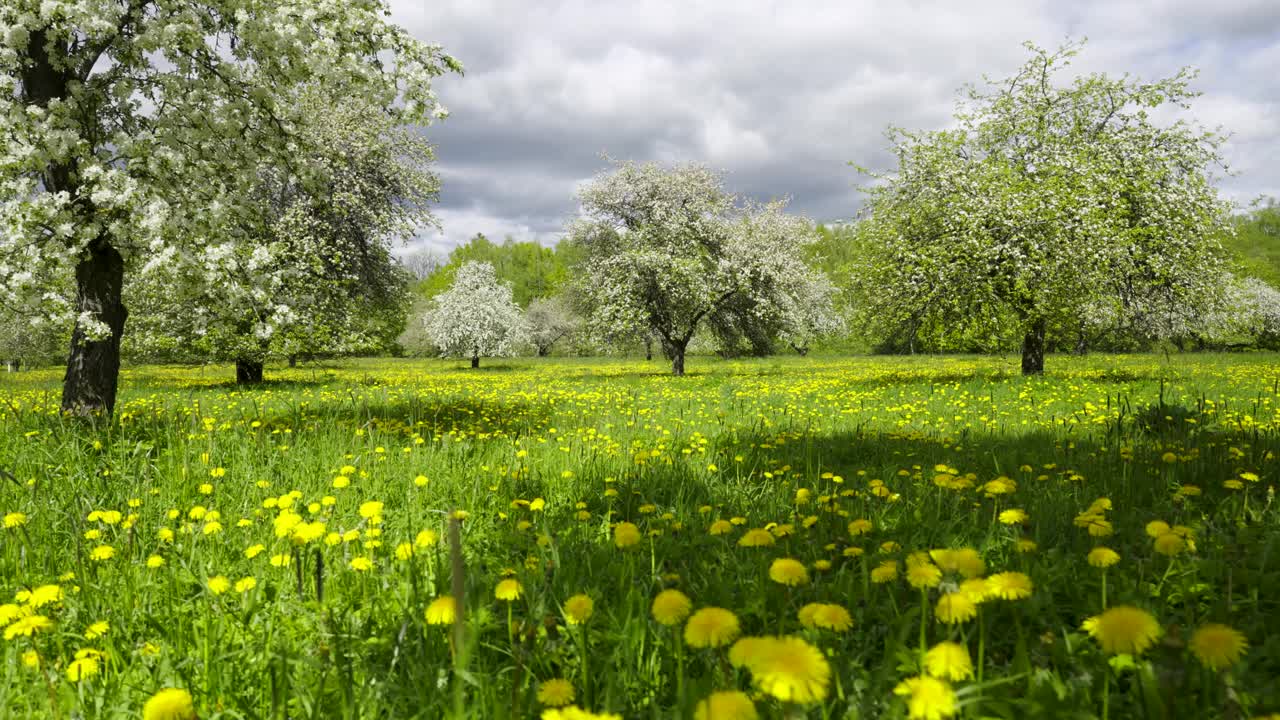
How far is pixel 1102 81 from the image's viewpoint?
15211 mm

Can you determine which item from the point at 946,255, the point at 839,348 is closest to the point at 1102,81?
the point at 946,255

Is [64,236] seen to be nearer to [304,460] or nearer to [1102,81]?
[304,460]

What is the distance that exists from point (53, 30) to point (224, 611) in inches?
243

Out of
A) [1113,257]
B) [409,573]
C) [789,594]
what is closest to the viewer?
[789,594]

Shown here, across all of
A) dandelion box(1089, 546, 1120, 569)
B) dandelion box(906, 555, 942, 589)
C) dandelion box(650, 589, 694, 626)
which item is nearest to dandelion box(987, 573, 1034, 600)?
dandelion box(906, 555, 942, 589)

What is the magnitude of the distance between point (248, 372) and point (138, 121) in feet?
46.1

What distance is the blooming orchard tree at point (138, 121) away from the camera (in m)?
5.24

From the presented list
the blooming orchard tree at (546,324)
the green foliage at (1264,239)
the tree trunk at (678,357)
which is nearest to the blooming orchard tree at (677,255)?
the tree trunk at (678,357)

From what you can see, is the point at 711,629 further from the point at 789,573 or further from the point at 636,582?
the point at 636,582

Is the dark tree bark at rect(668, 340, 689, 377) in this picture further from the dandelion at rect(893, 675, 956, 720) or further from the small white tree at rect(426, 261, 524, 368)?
the small white tree at rect(426, 261, 524, 368)

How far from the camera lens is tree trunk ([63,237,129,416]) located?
632 centimetres

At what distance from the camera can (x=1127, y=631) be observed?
1264mm

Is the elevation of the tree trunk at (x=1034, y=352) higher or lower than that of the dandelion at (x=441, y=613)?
higher

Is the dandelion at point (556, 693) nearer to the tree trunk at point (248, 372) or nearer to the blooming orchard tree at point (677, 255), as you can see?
the blooming orchard tree at point (677, 255)
